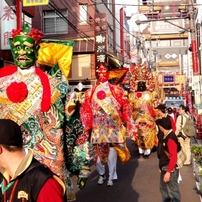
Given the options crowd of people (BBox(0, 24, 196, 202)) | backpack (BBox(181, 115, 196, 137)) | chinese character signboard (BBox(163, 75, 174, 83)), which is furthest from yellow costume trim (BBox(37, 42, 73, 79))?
chinese character signboard (BBox(163, 75, 174, 83))

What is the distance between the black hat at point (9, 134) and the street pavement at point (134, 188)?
4508mm

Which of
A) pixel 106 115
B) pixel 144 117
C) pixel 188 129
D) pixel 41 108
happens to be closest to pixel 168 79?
pixel 144 117

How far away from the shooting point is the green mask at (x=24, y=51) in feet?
13.1

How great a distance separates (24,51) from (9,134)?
89.4 inches

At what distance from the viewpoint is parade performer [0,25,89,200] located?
3.80 m

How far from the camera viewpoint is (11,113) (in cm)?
383

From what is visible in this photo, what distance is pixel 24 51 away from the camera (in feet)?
13.1

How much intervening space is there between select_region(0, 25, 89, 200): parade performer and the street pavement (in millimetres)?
2256

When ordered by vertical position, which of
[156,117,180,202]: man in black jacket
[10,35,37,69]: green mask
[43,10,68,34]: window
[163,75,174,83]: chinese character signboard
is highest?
[43,10,68,34]: window

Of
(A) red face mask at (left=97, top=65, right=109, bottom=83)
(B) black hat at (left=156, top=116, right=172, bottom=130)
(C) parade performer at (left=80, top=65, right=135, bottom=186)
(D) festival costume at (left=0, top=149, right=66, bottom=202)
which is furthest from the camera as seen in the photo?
(A) red face mask at (left=97, top=65, right=109, bottom=83)

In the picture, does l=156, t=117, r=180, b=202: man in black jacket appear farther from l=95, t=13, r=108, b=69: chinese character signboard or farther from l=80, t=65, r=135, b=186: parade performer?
l=95, t=13, r=108, b=69: chinese character signboard

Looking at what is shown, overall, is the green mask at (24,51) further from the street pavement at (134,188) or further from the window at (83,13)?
the window at (83,13)

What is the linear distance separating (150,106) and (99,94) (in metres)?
4.32

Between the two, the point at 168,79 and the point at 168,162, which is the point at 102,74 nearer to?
the point at 168,162
